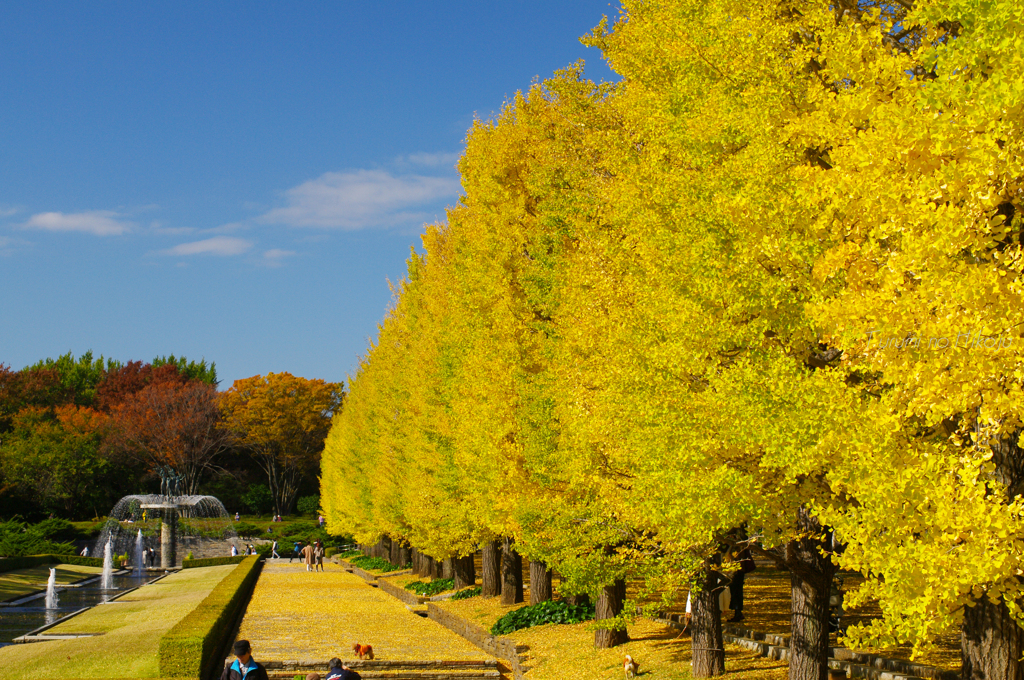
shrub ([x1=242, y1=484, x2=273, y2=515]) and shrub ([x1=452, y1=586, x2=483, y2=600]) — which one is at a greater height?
shrub ([x1=242, y1=484, x2=273, y2=515])

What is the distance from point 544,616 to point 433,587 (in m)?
10.0

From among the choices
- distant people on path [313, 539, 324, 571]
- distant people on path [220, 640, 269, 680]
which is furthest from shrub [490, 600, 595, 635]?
distant people on path [313, 539, 324, 571]

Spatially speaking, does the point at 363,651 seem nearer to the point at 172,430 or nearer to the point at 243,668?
the point at 243,668

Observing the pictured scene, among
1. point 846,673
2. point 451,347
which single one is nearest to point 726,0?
point 846,673

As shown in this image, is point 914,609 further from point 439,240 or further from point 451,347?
point 439,240

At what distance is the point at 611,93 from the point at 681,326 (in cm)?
A: 682

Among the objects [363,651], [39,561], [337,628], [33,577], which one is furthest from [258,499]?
[363,651]

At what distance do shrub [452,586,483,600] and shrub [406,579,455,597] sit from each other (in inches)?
83.9

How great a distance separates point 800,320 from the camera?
809cm

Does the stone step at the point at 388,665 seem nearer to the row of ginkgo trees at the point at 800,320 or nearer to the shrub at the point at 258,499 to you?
the row of ginkgo trees at the point at 800,320

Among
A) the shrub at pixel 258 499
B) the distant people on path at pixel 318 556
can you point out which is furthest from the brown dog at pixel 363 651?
the shrub at pixel 258 499

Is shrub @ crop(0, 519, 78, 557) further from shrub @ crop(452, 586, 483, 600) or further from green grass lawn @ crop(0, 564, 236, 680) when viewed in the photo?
shrub @ crop(452, 586, 483, 600)

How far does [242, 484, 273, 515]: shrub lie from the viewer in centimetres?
7762

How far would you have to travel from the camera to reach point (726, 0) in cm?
895
